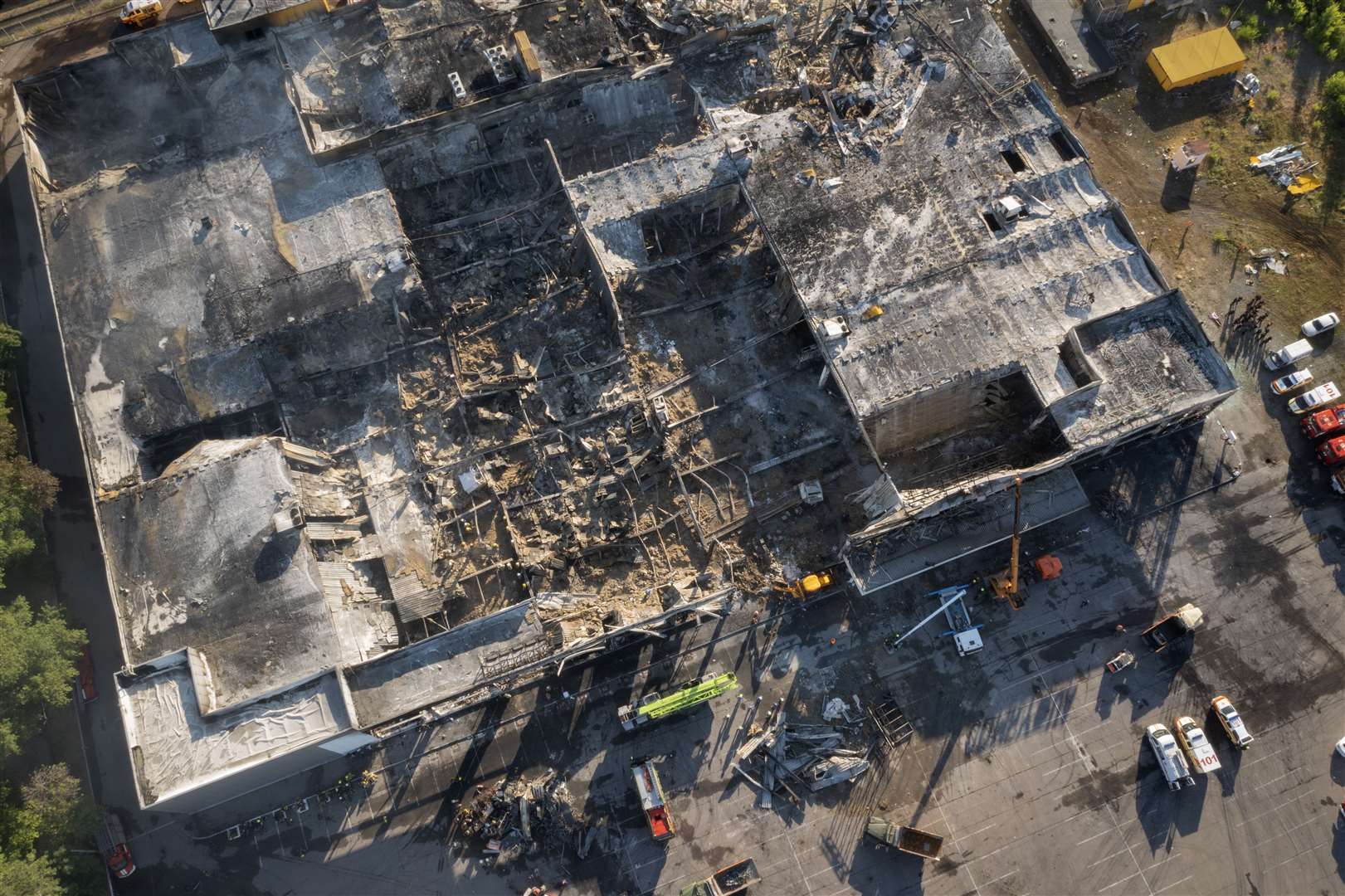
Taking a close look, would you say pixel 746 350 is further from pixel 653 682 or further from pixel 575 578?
pixel 653 682

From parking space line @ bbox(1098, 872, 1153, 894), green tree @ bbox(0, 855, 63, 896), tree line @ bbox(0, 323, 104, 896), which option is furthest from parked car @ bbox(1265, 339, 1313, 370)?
green tree @ bbox(0, 855, 63, 896)

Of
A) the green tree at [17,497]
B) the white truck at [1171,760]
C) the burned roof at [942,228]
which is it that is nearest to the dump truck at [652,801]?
the burned roof at [942,228]

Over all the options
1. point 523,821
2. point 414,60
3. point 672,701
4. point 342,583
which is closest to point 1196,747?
point 672,701

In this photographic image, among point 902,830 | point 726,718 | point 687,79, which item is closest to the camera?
point 902,830

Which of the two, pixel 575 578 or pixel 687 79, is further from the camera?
pixel 687 79

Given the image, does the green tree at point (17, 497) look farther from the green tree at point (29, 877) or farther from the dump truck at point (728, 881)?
the dump truck at point (728, 881)

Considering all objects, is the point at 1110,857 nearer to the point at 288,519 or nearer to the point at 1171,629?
the point at 1171,629

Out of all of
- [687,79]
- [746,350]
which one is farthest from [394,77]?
[746,350]
